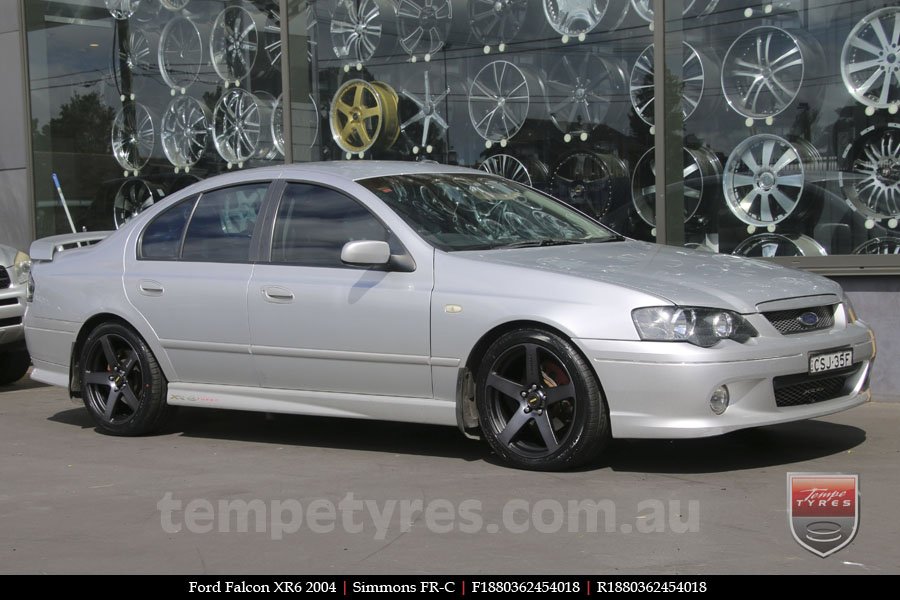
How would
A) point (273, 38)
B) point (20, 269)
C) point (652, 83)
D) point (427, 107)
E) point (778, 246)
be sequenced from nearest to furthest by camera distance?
point (778, 246) → point (652, 83) → point (20, 269) → point (427, 107) → point (273, 38)

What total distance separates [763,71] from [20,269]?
5.89m

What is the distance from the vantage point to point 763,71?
955 cm

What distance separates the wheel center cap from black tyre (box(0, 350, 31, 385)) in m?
5.83

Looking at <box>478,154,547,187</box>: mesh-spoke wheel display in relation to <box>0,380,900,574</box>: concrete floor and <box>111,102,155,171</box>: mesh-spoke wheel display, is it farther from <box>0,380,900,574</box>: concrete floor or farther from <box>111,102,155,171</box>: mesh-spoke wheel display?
<box>111,102,155,171</box>: mesh-spoke wheel display

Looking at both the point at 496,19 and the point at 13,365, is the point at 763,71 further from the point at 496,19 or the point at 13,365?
the point at 13,365

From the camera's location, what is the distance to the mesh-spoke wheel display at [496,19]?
1071 centimetres

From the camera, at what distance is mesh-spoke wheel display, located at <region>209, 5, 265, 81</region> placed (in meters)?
12.4

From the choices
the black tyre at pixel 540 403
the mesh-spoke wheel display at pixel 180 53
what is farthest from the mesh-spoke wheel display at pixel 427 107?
the black tyre at pixel 540 403

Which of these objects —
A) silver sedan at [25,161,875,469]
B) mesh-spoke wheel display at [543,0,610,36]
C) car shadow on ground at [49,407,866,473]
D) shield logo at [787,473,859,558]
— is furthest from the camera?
mesh-spoke wheel display at [543,0,610,36]

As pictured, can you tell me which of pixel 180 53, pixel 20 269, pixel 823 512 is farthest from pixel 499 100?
pixel 823 512

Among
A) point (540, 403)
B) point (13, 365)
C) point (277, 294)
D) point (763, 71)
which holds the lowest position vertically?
point (13, 365)

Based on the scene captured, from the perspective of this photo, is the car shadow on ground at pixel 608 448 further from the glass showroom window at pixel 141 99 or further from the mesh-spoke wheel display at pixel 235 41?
the mesh-spoke wheel display at pixel 235 41

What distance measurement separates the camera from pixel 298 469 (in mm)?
6574

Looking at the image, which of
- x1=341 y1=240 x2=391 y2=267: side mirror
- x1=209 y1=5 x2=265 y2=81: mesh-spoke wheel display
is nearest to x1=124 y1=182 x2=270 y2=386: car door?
x1=341 y1=240 x2=391 y2=267: side mirror
